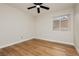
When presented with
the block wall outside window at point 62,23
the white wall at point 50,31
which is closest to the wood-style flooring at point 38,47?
the white wall at point 50,31

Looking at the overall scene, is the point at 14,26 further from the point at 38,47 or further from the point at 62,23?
the point at 62,23

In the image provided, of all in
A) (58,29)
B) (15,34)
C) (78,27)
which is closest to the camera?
(78,27)

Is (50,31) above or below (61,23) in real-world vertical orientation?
below

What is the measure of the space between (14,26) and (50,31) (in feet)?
2.49

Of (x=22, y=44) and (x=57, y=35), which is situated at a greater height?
(x=57, y=35)

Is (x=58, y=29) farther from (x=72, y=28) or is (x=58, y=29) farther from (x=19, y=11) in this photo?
(x=19, y=11)

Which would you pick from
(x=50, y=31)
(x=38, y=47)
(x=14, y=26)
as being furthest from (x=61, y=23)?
(x=14, y=26)

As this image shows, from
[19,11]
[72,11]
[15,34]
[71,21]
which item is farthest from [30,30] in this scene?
[72,11]

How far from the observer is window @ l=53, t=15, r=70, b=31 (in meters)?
1.22

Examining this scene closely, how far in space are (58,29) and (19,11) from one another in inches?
34.1

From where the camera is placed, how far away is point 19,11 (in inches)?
57.7

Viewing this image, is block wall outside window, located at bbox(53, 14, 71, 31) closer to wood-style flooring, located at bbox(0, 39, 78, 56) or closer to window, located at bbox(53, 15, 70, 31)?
window, located at bbox(53, 15, 70, 31)

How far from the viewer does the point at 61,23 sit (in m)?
1.25

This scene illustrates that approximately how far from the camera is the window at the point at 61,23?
1216 millimetres
